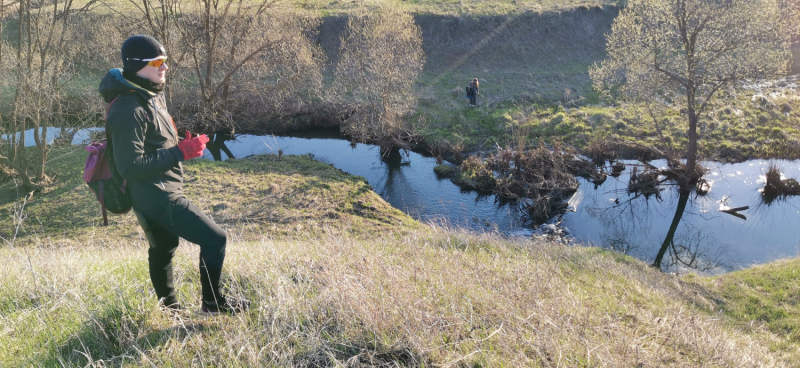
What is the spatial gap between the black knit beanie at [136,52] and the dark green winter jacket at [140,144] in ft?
0.26

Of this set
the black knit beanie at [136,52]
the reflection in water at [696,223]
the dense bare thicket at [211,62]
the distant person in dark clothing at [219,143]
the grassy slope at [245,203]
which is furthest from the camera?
the distant person in dark clothing at [219,143]

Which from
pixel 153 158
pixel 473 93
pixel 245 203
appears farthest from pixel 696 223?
pixel 153 158

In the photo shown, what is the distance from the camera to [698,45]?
13.8m

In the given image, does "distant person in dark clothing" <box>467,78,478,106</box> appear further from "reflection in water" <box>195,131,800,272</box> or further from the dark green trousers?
the dark green trousers

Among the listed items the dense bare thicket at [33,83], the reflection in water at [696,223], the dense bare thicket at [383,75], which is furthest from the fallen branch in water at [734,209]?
the dense bare thicket at [33,83]

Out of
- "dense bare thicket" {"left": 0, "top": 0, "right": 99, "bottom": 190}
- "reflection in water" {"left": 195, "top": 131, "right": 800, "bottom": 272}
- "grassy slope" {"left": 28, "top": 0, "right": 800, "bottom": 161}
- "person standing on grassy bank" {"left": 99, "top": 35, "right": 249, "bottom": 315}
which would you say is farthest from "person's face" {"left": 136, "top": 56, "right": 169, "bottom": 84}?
"grassy slope" {"left": 28, "top": 0, "right": 800, "bottom": 161}

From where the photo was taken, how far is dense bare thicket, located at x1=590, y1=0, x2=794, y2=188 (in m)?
12.8

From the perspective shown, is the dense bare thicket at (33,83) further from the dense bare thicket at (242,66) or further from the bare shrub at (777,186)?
the bare shrub at (777,186)

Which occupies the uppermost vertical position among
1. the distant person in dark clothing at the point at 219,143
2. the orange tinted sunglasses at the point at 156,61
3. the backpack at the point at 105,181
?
the orange tinted sunglasses at the point at 156,61

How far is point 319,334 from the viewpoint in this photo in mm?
3031

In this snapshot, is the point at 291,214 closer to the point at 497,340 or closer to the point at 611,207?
the point at 497,340

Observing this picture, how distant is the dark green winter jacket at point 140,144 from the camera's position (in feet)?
9.14

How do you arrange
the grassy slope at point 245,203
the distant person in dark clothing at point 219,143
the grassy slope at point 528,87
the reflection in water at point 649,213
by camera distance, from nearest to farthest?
the grassy slope at point 245,203 → the reflection in water at point 649,213 → the distant person in dark clothing at point 219,143 → the grassy slope at point 528,87

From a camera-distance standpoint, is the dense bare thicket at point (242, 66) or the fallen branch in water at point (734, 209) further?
the dense bare thicket at point (242, 66)
